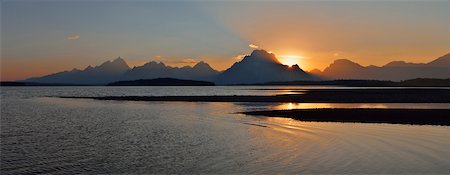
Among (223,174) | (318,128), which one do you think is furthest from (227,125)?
(223,174)

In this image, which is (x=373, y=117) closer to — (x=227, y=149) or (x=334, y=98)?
(x=227, y=149)

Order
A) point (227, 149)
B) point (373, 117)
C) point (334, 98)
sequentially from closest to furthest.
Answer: point (227, 149) → point (373, 117) → point (334, 98)

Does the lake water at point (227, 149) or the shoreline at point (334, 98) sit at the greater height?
the shoreline at point (334, 98)

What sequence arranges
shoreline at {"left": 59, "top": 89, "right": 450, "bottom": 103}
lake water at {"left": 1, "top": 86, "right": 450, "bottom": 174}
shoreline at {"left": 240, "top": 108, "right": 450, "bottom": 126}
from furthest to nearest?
shoreline at {"left": 59, "top": 89, "right": 450, "bottom": 103} → shoreline at {"left": 240, "top": 108, "right": 450, "bottom": 126} → lake water at {"left": 1, "top": 86, "right": 450, "bottom": 174}

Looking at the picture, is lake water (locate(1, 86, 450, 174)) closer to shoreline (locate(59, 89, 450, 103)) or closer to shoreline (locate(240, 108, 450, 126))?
shoreline (locate(240, 108, 450, 126))

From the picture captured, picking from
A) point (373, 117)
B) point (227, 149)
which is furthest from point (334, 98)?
point (227, 149)

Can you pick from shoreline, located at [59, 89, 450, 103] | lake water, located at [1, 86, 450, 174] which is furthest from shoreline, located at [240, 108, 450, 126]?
shoreline, located at [59, 89, 450, 103]

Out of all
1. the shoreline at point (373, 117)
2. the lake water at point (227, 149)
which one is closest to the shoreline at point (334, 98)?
the shoreline at point (373, 117)

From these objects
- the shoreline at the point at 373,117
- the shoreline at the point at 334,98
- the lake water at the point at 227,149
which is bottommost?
the lake water at the point at 227,149

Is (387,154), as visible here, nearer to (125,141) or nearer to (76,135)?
(125,141)

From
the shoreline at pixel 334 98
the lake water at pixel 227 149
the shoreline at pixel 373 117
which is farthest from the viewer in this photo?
the shoreline at pixel 334 98

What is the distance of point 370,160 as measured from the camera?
2406 centimetres

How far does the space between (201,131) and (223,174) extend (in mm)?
19022

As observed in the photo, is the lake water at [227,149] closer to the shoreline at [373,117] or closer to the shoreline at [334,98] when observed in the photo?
the shoreline at [373,117]
